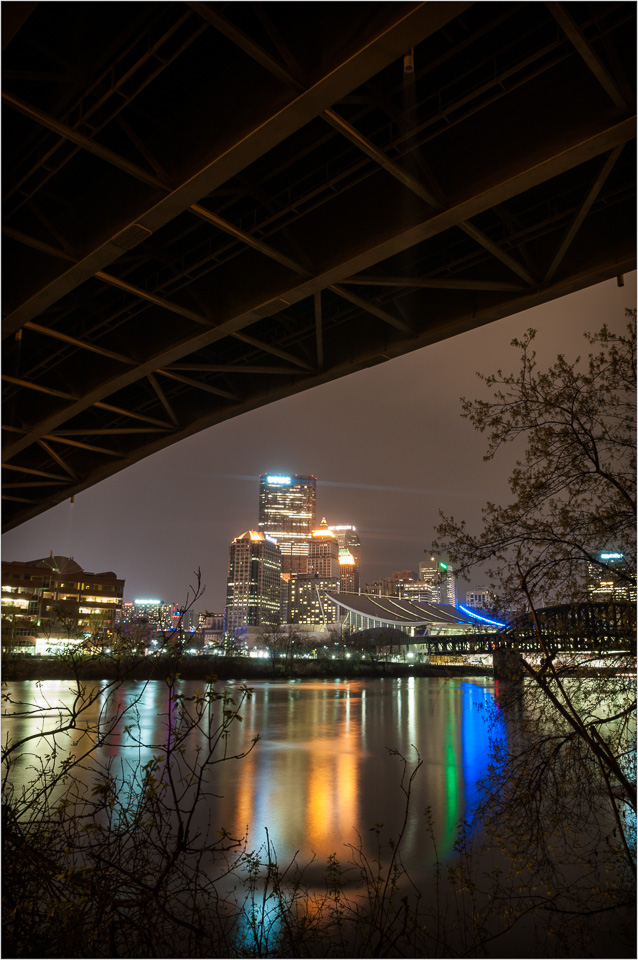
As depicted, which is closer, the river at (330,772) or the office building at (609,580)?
the office building at (609,580)

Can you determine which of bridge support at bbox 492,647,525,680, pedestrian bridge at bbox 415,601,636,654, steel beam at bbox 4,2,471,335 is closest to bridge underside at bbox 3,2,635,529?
steel beam at bbox 4,2,471,335

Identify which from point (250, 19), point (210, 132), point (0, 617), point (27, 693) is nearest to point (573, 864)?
point (0, 617)

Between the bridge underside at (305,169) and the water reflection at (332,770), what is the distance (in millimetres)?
5396

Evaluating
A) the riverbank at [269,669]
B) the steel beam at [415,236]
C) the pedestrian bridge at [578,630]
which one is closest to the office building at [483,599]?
the pedestrian bridge at [578,630]

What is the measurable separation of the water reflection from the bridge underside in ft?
17.7

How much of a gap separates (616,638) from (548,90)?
18.2 feet

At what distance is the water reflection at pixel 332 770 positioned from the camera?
1213cm

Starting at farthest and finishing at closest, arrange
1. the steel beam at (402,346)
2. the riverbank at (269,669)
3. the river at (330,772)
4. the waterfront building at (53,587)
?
the riverbank at (269,669)
the waterfront building at (53,587)
the river at (330,772)
the steel beam at (402,346)

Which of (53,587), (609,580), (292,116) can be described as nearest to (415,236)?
(292,116)

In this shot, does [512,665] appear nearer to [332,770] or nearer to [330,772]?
[330,772]

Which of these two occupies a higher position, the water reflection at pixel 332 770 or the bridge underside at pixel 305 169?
the bridge underside at pixel 305 169

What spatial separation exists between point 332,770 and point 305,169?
57.3ft

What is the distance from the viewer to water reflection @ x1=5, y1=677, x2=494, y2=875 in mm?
12133

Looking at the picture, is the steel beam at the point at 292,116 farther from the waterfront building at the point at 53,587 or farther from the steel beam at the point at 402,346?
the waterfront building at the point at 53,587
